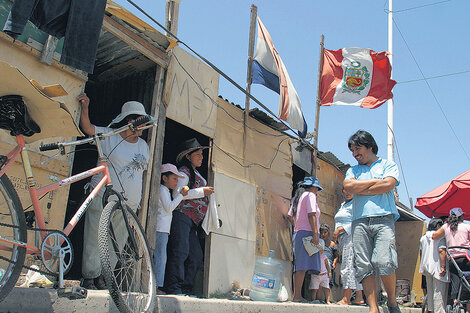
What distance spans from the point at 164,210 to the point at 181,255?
60 centimetres

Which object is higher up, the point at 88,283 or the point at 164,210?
the point at 164,210

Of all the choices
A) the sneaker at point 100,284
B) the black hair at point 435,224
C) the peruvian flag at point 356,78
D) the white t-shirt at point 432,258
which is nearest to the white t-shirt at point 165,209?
the sneaker at point 100,284

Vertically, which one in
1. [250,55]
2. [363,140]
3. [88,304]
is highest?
[250,55]

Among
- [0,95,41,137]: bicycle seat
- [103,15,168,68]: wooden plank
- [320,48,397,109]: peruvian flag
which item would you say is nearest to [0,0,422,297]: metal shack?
[103,15,168,68]: wooden plank

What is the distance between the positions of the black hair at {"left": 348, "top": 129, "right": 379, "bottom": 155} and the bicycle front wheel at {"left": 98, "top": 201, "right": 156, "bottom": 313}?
269cm

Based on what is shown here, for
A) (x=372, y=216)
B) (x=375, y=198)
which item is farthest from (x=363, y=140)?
(x=372, y=216)

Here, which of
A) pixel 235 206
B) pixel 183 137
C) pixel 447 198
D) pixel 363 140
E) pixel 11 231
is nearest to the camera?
pixel 11 231

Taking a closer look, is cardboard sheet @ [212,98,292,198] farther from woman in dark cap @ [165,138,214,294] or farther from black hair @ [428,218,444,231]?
black hair @ [428,218,444,231]

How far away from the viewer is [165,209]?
5871 mm

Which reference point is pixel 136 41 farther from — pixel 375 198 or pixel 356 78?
pixel 356 78

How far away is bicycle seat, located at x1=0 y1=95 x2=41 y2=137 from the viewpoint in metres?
3.23

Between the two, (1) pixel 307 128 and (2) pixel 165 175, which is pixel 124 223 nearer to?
(2) pixel 165 175

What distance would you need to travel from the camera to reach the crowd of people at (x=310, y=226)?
191 inches

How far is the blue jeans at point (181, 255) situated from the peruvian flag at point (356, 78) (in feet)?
18.2
